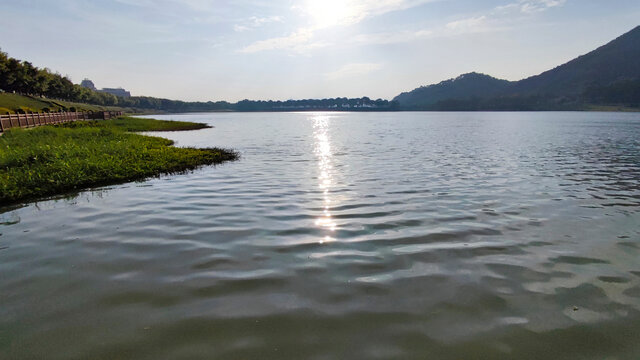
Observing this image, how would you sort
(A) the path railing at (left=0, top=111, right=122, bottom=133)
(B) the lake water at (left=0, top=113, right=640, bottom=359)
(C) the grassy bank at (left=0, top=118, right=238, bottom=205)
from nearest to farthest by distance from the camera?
(B) the lake water at (left=0, top=113, right=640, bottom=359) → (C) the grassy bank at (left=0, top=118, right=238, bottom=205) → (A) the path railing at (left=0, top=111, right=122, bottom=133)

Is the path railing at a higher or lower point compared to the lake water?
higher

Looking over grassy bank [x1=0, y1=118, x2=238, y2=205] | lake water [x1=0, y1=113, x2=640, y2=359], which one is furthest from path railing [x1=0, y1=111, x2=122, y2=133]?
lake water [x1=0, y1=113, x2=640, y2=359]

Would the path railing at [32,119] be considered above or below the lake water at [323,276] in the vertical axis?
above

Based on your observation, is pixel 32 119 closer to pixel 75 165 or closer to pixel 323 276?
pixel 75 165

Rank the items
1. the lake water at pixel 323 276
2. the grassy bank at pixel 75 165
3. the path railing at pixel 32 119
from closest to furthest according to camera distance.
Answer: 1. the lake water at pixel 323 276
2. the grassy bank at pixel 75 165
3. the path railing at pixel 32 119

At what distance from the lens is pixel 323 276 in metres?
7.29

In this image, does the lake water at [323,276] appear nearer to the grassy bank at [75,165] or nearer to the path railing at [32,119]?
the grassy bank at [75,165]

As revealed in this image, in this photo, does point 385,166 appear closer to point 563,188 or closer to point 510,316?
point 563,188

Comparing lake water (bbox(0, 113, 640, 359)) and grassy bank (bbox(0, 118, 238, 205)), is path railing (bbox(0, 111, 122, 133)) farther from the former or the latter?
lake water (bbox(0, 113, 640, 359))

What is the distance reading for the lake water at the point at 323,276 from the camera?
5168 mm

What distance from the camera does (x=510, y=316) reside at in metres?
5.80

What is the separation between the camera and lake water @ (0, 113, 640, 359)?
517 centimetres

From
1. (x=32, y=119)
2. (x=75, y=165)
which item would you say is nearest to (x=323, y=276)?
(x=75, y=165)

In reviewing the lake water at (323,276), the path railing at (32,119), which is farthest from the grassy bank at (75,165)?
the path railing at (32,119)
